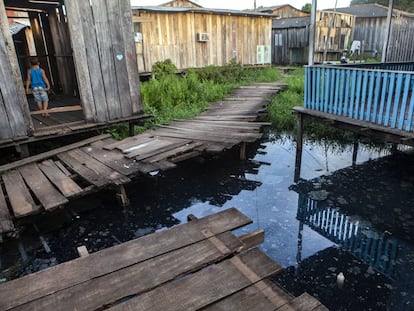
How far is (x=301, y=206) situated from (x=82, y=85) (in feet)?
16.8

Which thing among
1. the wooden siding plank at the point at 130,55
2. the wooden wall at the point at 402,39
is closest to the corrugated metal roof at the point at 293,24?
the wooden wall at the point at 402,39

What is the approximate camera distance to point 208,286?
2355mm

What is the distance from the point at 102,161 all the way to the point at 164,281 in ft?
13.1

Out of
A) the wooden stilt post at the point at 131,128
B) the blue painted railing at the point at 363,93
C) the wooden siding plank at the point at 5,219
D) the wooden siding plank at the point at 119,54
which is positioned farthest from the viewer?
the wooden stilt post at the point at 131,128

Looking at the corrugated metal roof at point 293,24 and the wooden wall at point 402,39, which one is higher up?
the corrugated metal roof at point 293,24

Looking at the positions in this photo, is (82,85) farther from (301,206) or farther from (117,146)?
(301,206)

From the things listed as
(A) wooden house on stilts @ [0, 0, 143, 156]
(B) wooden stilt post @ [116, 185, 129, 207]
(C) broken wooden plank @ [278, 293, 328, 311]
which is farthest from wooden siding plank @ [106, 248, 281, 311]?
(A) wooden house on stilts @ [0, 0, 143, 156]

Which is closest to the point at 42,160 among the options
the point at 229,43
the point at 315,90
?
the point at 315,90

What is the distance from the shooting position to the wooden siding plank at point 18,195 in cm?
429

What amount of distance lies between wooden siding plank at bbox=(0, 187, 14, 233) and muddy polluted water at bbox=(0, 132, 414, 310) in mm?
579

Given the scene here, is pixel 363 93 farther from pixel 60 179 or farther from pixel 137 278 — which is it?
pixel 60 179

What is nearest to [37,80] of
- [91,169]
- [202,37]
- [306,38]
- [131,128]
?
[131,128]

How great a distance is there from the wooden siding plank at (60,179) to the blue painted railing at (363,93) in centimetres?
512

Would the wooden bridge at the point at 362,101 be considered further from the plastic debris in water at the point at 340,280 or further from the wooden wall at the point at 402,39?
the wooden wall at the point at 402,39
